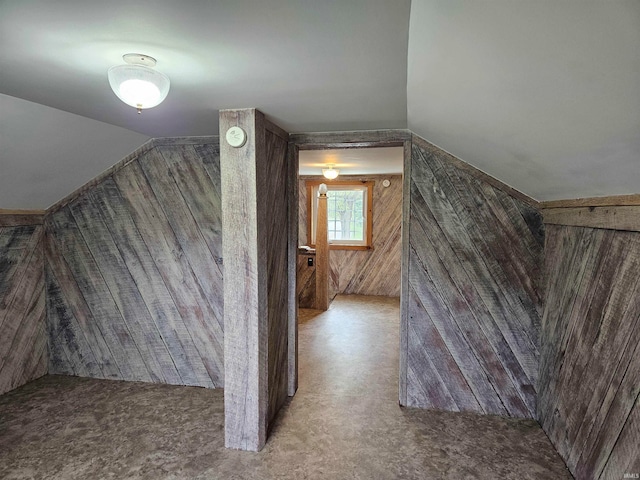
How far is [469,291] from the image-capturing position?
2.65 metres

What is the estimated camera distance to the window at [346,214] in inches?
252

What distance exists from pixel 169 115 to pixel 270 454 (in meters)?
2.16

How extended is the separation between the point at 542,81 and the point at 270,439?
235cm

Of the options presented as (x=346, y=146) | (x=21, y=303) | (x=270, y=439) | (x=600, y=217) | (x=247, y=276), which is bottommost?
(x=270, y=439)

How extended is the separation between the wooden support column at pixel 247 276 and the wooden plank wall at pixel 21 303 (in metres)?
2.04

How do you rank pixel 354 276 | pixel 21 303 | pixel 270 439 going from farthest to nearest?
pixel 354 276
pixel 21 303
pixel 270 439

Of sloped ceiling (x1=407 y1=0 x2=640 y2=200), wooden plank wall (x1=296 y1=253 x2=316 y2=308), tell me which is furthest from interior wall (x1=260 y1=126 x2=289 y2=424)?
wooden plank wall (x1=296 y1=253 x2=316 y2=308)

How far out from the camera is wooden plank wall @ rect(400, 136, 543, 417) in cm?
257

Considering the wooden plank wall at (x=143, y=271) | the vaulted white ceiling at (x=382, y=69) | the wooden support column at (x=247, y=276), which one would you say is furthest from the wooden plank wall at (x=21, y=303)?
the wooden support column at (x=247, y=276)

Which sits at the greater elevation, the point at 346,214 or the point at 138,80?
the point at 138,80

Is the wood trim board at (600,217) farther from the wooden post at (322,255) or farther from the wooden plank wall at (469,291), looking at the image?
the wooden post at (322,255)

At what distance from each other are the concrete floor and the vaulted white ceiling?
1.60m

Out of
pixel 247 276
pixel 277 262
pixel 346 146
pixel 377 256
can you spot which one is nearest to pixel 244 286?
pixel 247 276

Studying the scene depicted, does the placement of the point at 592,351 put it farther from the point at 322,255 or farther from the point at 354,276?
the point at 354,276
